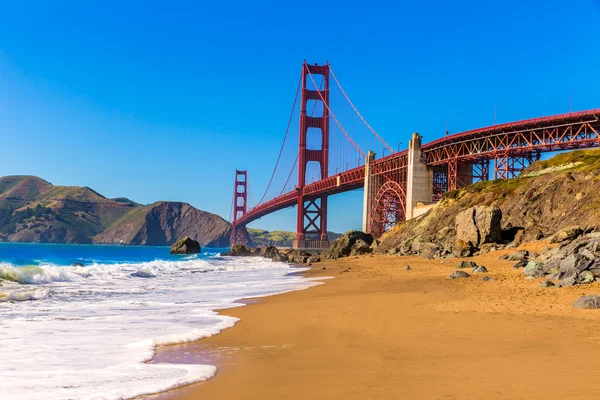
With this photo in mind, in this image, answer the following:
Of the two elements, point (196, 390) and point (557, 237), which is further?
point (557, 237)

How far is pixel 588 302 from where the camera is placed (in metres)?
8.64

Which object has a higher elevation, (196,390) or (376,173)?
(376,173)

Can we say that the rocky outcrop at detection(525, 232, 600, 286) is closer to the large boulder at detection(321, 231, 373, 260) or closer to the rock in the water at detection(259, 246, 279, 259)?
the large boulder at detection(321, 231, 373, 260)

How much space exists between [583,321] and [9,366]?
7.72 metres

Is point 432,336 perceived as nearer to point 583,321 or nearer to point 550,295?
point 583,321

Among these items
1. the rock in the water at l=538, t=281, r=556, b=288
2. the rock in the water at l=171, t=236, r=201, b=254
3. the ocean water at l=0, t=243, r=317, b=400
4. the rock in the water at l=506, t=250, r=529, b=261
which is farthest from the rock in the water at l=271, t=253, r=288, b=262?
the rock in the water at l=538, t=281, r=556, b=288

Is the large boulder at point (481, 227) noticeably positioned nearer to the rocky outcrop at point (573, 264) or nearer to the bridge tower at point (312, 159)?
the rocky outcrop at point (573, 264)

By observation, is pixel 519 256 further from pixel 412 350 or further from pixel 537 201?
pixel 412 350

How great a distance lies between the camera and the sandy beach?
15.5ft

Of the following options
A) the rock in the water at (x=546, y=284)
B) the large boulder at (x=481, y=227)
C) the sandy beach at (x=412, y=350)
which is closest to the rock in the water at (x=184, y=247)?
the large boulder at (x=481, y=227)

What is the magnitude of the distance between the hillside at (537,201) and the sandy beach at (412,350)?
14969 millimetres

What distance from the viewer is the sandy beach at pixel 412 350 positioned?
186 inches

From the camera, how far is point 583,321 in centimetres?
764

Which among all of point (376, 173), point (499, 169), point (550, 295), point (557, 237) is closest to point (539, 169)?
point (499, 169)
